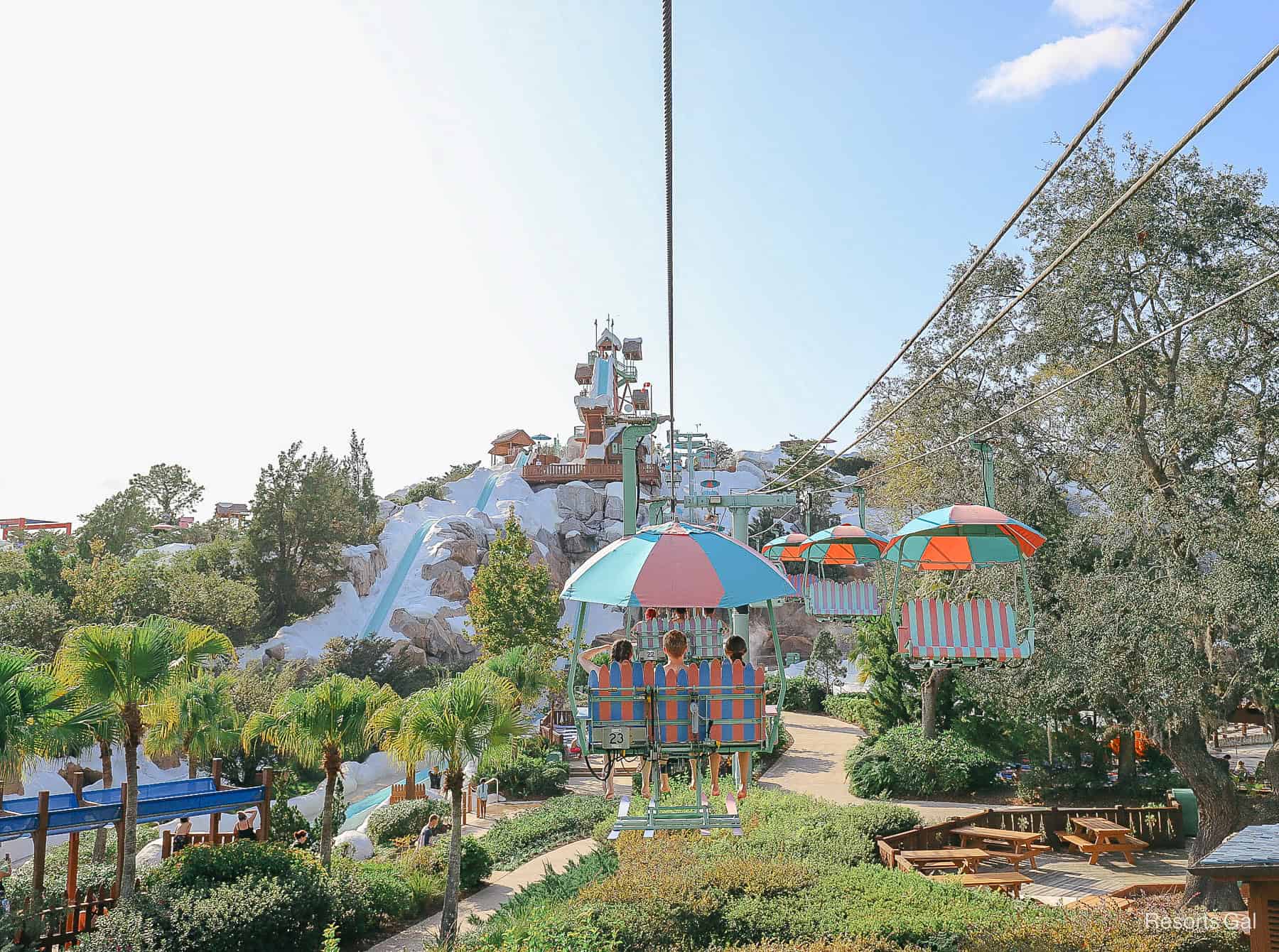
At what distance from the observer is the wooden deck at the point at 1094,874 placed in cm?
1346

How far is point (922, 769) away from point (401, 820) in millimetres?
12052

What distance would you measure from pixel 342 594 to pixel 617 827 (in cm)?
3532

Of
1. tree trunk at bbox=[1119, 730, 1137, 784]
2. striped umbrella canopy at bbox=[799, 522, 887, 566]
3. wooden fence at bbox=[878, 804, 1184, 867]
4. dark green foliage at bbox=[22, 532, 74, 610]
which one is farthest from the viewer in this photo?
dark green foliage at bbox=[22, 532, 74, 610]

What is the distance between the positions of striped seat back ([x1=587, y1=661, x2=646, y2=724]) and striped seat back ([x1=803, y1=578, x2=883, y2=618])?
7.74 metres

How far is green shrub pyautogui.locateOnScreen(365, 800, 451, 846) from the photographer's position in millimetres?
18250

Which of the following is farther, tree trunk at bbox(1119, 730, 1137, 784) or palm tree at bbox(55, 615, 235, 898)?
tree trunk at bbox(1119, 730, 1137, 784)

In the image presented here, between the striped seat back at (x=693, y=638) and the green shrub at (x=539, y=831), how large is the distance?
29.1 feet

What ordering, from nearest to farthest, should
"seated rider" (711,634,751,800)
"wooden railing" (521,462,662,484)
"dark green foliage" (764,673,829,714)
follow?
"seated rider" (711,634,751,800), "dark green foliage" (764,673,829,714), "wooden railing" (521,462,662,484)

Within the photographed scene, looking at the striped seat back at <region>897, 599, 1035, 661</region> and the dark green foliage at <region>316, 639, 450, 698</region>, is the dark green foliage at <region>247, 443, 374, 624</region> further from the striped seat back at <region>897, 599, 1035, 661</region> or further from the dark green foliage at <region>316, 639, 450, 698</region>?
the striped seat back at <region>897, 599, 1035, 661</region>

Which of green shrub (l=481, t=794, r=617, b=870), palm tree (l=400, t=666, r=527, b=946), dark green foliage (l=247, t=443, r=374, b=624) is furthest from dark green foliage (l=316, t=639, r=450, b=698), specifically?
palm tree (l=400, t=666, r=527, b=946)

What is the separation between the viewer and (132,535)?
3903 cm

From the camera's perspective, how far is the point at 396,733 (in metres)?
13.3

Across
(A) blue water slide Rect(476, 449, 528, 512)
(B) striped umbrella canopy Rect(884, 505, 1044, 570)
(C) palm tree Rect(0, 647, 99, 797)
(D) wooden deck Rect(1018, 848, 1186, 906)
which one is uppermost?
(A) blue water slide Rect(476, 449, 528, 512)

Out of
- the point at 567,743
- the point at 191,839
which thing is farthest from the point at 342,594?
the point at 191,839
